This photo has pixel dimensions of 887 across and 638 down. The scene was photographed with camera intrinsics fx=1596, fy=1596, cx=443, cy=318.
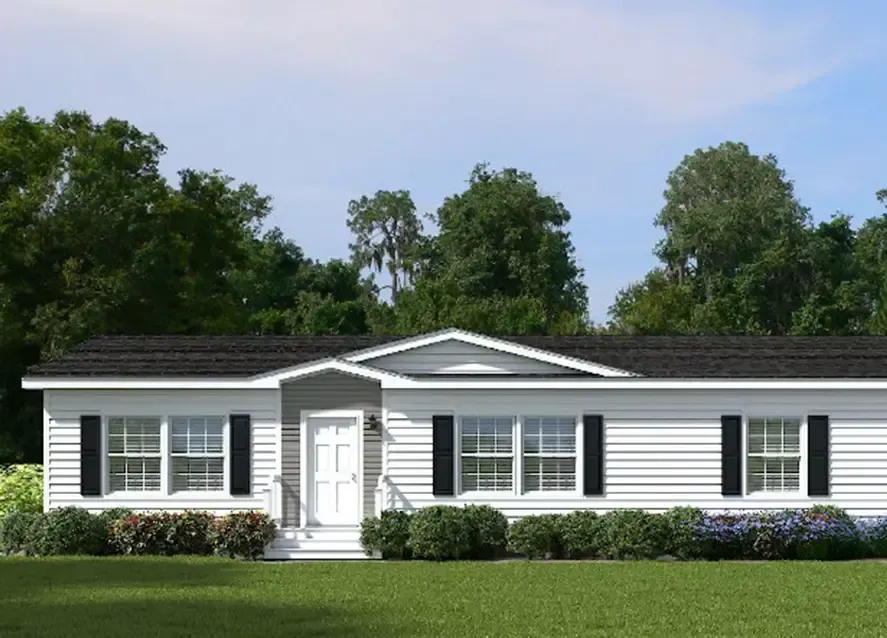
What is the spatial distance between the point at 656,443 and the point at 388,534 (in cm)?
482

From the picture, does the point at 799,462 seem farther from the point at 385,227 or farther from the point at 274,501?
the point at 385,227

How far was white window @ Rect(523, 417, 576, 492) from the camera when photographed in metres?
26.8

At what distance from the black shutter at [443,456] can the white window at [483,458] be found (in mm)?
201

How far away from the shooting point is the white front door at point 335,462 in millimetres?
27219

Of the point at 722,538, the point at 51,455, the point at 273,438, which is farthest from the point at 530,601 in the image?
the point at 51,455

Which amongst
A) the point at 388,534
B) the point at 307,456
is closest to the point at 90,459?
the point at 307,456

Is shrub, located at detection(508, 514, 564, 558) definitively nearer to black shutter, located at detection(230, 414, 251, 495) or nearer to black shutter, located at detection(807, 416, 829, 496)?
black shutter, located at detection(807, 416, 829, 496)

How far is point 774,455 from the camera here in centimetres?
2688

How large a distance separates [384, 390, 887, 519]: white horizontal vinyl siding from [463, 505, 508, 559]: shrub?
774 millimetres

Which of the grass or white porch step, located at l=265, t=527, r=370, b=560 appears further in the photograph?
white porch step, located at l=265, t=527, r=370, b=560

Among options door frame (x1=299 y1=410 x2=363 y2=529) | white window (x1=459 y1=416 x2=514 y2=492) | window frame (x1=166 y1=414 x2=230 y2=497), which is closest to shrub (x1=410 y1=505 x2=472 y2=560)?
white window (x1=459 y1=416 x2=514 y2=492)

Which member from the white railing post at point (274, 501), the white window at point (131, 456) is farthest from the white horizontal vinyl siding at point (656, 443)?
the white window at point (131, 456)

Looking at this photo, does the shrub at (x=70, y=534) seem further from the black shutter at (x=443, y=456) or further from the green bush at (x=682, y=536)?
the green bush at (x=682, y=536)

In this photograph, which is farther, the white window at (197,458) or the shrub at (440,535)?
the white window at (197,458)
